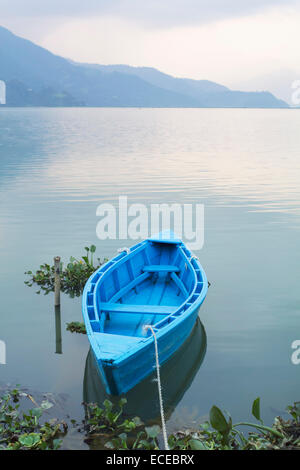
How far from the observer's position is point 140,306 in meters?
10.3

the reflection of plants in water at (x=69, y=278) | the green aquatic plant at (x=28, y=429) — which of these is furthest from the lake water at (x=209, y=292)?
the reflection of plants in water at (x=69, y=278)

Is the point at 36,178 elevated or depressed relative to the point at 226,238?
elevated

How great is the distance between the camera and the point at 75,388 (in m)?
8.82

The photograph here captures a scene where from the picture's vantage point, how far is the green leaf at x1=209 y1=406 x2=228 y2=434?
6039mm

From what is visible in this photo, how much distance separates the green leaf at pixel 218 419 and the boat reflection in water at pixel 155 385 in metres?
1.97

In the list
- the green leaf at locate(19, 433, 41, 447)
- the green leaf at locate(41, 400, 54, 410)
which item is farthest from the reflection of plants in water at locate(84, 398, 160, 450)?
the green leaf at locate(19, 433, 41, 447)

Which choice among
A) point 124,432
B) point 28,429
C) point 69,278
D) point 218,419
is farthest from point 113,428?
point 69,278

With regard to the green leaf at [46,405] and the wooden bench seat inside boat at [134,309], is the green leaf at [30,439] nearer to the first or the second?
the green leaf at [46,405]

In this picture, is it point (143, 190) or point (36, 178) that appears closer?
point (143, 190)

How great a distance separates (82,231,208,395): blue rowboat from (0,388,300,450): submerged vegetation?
0.63 metres

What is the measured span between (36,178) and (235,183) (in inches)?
510

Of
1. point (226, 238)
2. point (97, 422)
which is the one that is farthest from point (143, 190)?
point (97, 422)

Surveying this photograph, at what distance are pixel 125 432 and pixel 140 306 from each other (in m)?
3.33
